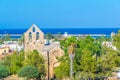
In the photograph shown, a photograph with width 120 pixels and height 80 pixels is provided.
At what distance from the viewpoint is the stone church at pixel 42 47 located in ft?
129

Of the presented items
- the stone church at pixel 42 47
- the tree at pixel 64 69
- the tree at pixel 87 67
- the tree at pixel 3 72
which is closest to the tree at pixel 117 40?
the tree at pixel 87 67

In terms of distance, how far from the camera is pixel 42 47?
41.7m

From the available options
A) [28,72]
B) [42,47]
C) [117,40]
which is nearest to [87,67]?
[117,40]

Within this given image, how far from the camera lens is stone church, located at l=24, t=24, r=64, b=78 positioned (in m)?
39.2

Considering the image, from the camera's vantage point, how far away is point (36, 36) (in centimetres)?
4294

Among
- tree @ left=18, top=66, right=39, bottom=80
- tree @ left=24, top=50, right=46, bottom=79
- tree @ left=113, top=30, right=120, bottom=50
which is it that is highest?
tree @ left=113, top=30, right=120, bottom=50

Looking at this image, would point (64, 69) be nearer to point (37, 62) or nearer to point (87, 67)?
point (87, 67)

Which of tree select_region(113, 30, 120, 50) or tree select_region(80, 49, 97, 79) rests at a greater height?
tree select_region(113, 30, 120, 50)

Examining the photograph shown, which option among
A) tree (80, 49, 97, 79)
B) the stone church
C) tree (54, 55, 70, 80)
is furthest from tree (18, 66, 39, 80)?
tree (80, 49, 97, 79)

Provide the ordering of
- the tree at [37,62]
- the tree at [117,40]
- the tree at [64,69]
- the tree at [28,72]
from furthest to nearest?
the tree at [37,62] < the tree at [28,72] < the tree at [117,40] < the tree at [64,69]

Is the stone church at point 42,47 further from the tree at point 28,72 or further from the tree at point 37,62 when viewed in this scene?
the tree at point 28,72

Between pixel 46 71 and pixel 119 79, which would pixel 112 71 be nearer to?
pixel 119 79

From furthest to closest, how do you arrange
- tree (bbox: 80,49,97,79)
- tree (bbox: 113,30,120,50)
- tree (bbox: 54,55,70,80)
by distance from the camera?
tree (bbox: 113,30,120,50), tree (bbox: 54,55,70,80), tree (bbox: 80,49,97,79)

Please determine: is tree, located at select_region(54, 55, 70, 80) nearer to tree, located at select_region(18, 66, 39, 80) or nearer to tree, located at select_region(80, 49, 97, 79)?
tree, located at select_region(80, 49, 97, 79)
